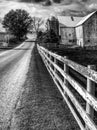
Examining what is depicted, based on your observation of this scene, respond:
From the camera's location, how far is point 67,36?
57.6 m

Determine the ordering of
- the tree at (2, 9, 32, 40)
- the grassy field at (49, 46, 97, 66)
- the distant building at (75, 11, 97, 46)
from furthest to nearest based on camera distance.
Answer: the tree at (2, 9, 32, 40) → the distant building at (75, 11, 97, 46) → the grassy field at (49, 46, 97, 66)

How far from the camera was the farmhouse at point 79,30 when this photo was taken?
5131 cm

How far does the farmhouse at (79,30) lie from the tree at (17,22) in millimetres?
34280

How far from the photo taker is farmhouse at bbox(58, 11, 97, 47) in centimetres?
5131

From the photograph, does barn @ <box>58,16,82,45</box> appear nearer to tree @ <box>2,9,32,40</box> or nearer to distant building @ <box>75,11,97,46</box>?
distant building @ <box>75,11,97,46</box>

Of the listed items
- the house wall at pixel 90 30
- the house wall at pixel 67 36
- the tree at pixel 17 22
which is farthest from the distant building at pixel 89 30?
the tree at pixel 17 22

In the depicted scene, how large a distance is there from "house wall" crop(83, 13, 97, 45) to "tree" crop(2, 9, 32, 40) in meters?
45.0

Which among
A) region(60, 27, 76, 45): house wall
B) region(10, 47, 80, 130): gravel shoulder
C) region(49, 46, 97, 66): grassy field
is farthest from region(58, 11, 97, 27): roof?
region(10, 47, 80, 130): gravel shoulder

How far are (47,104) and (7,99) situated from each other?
4.16 ft

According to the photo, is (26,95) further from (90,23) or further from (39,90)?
(90,23)

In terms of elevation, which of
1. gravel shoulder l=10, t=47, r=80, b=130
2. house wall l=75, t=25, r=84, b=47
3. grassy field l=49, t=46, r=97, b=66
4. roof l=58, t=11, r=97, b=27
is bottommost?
grassy field l=49, t=46, r=97, b=66

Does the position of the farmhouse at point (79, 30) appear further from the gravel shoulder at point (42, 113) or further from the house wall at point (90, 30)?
the gravel shoulder at point (42, 113)

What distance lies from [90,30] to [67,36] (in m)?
8.69

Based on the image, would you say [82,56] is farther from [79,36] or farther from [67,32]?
[67,32]
